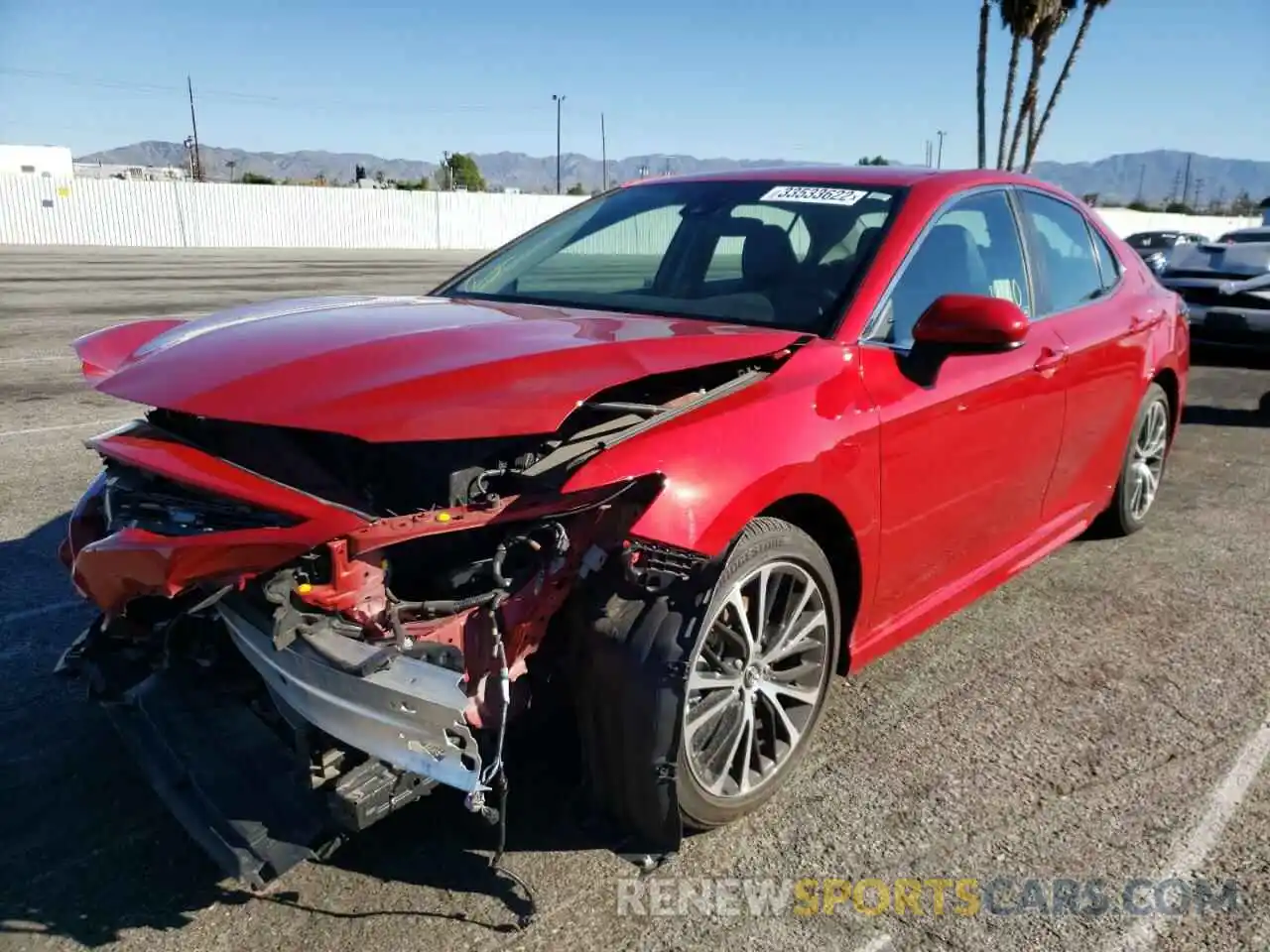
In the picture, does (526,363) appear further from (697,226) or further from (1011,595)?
(1011,595)

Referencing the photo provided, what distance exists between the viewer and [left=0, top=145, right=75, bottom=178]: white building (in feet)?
242

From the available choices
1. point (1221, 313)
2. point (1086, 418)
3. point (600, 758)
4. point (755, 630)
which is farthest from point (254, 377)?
point (1221, 313)

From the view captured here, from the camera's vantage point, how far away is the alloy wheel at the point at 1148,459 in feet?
16.7

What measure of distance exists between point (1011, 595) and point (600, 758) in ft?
8.80

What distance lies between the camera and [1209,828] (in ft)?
9.20

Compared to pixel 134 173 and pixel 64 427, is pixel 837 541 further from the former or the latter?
pixel 134 173

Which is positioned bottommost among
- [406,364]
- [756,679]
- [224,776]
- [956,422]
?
[224,776]

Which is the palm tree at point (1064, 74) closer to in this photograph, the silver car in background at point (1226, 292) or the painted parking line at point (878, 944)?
the silver car in background at point (1226, 292)

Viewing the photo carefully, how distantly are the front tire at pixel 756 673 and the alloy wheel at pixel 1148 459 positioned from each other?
9.19 ft

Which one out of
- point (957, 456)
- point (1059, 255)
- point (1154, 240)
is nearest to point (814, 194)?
point (957, 456)

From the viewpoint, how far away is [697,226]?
3.85 m

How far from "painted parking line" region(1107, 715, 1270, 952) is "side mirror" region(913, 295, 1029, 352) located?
1429mm

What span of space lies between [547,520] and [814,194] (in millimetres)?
1881

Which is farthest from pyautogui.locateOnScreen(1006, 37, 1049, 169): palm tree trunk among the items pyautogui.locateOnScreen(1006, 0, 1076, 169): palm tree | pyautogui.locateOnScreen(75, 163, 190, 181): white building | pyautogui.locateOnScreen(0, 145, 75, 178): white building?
pyautogui.locateOnScreen(0, 145, 75, 178): white building
